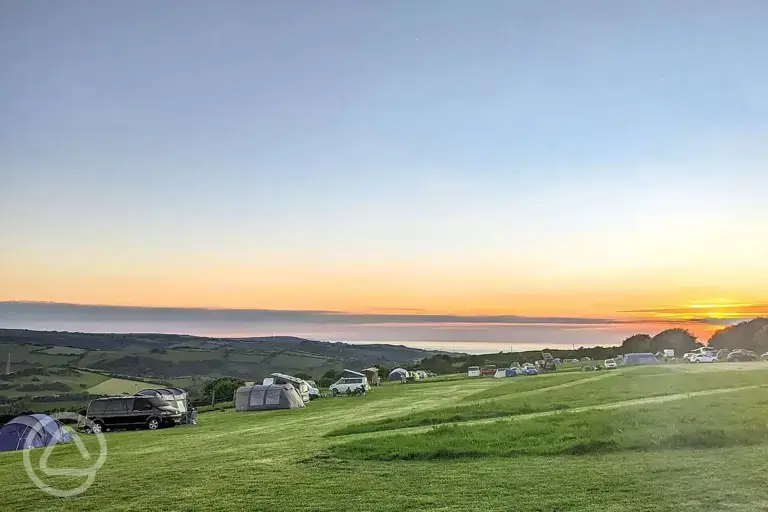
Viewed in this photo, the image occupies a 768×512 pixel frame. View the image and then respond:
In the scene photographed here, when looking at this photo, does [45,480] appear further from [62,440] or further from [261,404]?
[261,404]

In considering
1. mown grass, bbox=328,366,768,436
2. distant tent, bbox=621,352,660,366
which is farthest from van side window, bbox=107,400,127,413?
distant tent, bbox=621,352,660,366

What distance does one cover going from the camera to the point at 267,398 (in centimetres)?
4709

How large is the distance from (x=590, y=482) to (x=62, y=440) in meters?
26.9

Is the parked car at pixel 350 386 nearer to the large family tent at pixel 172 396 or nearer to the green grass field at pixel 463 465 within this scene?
the large family tent at pixel 172 396

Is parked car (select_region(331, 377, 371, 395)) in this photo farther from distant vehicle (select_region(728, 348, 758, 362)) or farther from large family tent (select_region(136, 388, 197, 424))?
distant vehicle (select_region(728, 348, 758, 362))

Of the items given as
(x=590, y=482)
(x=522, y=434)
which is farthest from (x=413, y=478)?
(x=522, y=434)

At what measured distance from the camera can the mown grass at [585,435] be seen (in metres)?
18.0

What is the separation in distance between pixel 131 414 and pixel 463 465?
1043 inches

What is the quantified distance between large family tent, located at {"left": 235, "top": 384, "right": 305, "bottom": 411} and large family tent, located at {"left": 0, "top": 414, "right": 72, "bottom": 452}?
16608 millimetres

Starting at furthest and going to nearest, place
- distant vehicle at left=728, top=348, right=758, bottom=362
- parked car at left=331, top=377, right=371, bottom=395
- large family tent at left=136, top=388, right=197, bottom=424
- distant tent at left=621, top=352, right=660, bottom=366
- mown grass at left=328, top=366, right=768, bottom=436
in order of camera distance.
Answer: distant tent at left=621, top=352, right=660, bottom=366 < distant vehicle at left=728, top=348, right=758, bottom=362 < parked car at left=331, top=377, right=371, bottom=395 < large family tent at left=136, top=388, right=197, bottom=424 < mown grass at left=328, top=366, right=768, bottom=436

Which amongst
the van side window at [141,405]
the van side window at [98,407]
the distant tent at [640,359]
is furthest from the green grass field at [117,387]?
the distant tent at [640,359]

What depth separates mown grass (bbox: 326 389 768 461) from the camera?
18.0m

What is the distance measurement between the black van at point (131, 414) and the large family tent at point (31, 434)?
5.55 meters

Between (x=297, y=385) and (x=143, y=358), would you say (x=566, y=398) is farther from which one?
(x=143, y=358)
